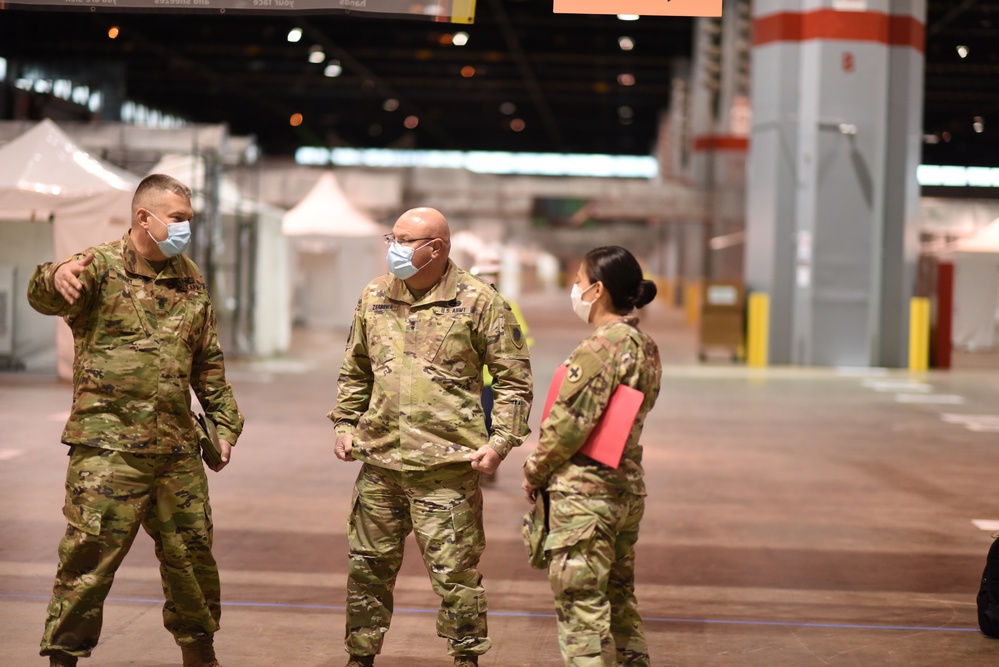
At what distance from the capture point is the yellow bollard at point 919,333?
23.1 m

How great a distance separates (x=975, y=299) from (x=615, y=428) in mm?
24561

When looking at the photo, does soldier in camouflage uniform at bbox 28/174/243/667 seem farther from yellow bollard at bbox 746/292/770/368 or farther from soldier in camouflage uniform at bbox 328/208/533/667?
yellow bollard at bbox 746/292/770/368

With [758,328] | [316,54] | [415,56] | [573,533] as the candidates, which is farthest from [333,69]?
[573,533]

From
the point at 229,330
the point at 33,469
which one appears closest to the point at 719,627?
the point at 33,469

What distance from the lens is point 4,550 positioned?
7031 mm

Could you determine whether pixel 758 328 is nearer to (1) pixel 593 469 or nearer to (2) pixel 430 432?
(2) pixel 430 432

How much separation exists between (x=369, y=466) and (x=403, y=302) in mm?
674

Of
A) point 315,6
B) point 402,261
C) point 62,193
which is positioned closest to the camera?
point 402,261

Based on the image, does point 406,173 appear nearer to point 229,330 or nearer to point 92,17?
point 92,17

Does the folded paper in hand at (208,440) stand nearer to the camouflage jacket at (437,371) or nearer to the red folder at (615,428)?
the camouflage jacket at (437,371)

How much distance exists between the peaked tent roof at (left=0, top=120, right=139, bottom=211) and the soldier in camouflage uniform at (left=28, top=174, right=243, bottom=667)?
11.7 meters

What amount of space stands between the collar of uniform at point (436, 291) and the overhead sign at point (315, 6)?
1.50 m

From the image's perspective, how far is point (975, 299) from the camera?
26.4 m

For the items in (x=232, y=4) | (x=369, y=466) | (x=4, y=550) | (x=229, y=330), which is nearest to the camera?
(x=369, y=466)
